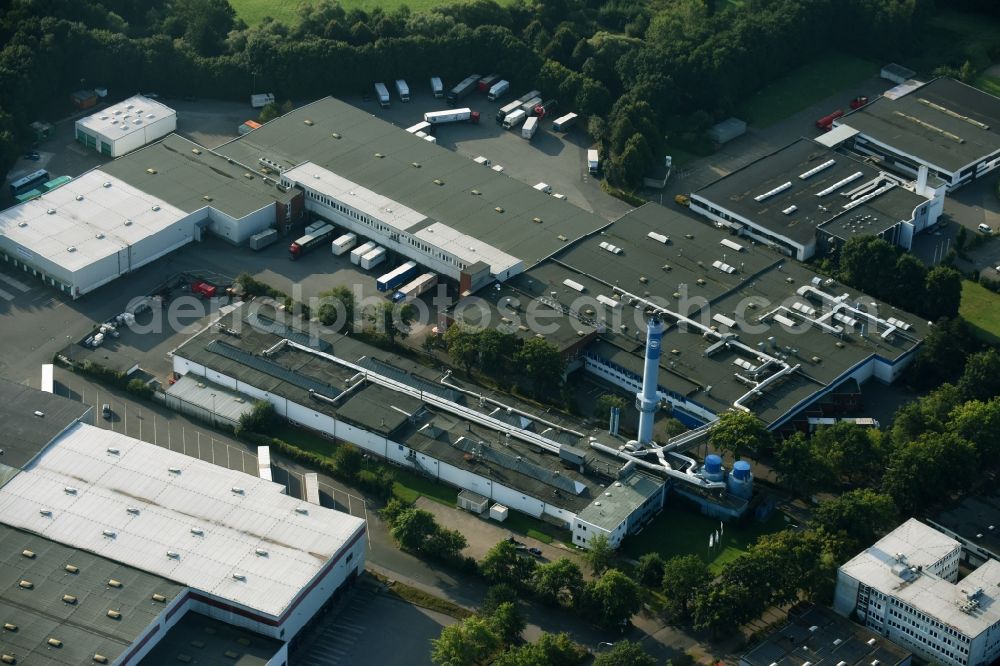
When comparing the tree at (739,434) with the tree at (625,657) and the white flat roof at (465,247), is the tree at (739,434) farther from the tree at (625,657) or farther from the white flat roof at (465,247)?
the white flat roof at (465,247)

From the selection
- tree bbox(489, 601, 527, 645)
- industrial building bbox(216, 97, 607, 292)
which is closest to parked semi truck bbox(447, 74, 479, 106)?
industrial building bbox(216, 97, 607, 292)

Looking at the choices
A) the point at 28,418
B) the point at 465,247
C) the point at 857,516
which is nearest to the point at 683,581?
the point at 857,516

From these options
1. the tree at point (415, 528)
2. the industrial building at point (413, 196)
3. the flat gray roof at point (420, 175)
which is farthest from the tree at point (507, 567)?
the flat gray roof at point (420, 175)

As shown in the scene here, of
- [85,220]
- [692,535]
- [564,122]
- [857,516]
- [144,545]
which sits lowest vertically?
[692,535]

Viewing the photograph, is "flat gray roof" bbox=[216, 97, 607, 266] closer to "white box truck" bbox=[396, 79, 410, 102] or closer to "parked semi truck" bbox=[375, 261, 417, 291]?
"parked semi truck" bbox=[375, 261, 417, 291]

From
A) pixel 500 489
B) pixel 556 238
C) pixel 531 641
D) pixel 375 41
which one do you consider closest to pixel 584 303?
pixel 556 238

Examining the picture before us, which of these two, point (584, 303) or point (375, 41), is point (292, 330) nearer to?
point (584, 303)

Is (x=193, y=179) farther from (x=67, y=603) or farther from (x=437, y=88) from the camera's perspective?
(x=67, y=603)
